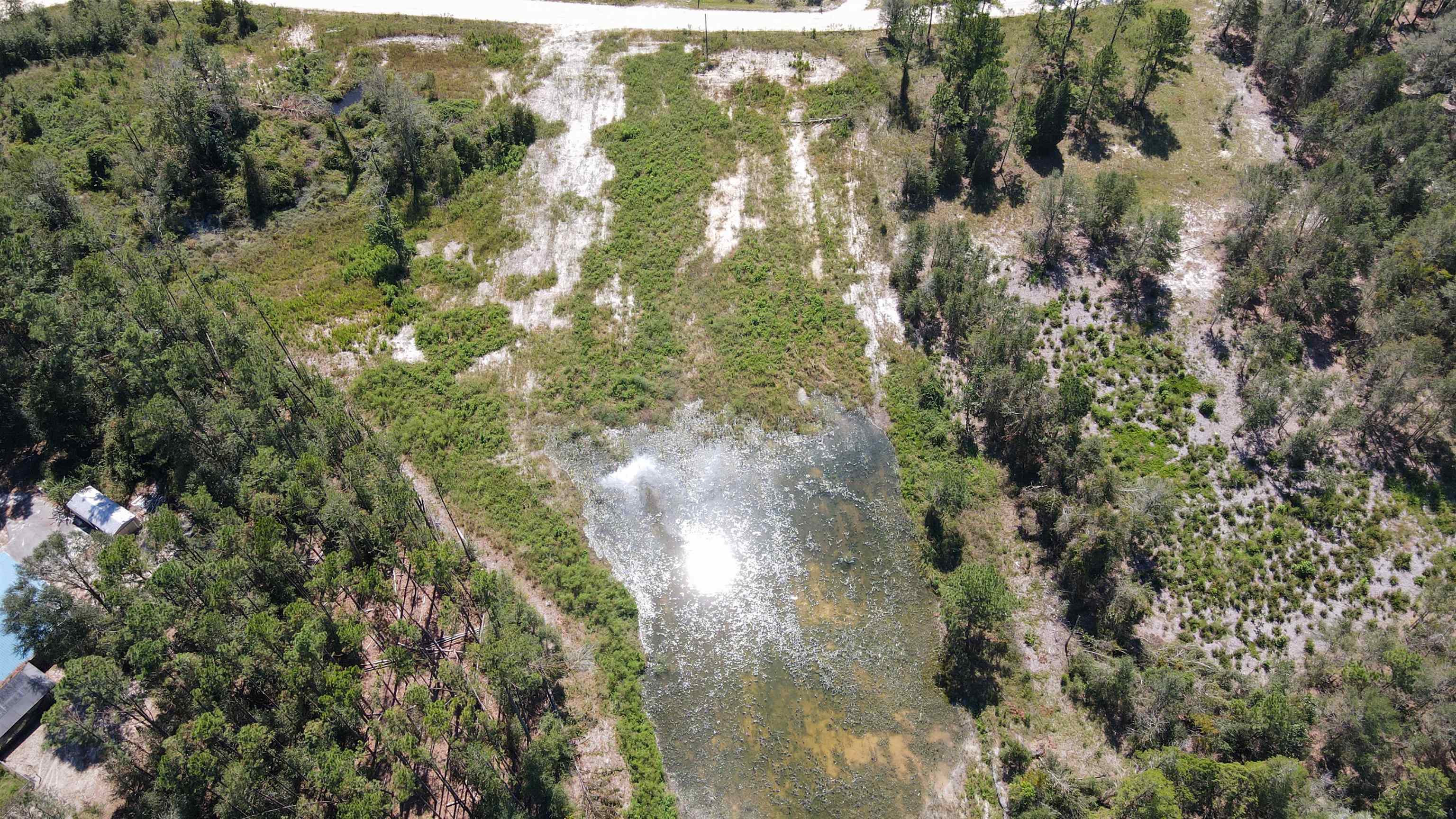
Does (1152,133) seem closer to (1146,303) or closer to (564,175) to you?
(1146,303)

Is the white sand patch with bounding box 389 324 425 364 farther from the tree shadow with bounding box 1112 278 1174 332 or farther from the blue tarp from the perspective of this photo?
the tree shadow with bounding box 1112 278 1174 332

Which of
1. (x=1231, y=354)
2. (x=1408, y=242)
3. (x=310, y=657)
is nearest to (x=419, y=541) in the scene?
(x=310, y=657)

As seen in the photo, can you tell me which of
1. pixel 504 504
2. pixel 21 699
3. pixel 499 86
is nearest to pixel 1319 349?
pixel 504 504

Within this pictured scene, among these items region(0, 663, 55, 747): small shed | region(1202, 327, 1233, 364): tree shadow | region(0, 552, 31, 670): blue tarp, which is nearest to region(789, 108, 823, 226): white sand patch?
region(1202, 327, 1233, 364): tree shadow

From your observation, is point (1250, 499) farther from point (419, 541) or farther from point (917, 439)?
point (419, 541)

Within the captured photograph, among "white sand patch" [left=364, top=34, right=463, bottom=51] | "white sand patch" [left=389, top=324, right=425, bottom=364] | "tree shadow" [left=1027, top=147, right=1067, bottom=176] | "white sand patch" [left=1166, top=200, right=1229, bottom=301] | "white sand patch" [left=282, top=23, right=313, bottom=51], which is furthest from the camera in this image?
"white sand patch" [left=364, top=34, right=463, bottom=51]

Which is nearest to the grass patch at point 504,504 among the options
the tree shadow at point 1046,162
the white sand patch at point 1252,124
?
the tree shadow at point 1046,162
